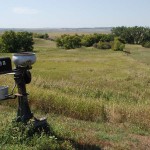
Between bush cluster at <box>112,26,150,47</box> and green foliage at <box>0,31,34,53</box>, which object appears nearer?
green foliage at <box>0,31,34,53</box>

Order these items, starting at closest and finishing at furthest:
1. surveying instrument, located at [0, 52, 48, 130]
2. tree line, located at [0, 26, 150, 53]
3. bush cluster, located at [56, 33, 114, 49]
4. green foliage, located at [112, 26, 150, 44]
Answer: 1. surveying instrument, located at [0, 52, 48, 130]
2. tree line, located at [0, 26, 150, 53]
3. bush cluster, located at [56, 33, 114, 49]
4. green foliage, located at [112, 26, 150, 44]

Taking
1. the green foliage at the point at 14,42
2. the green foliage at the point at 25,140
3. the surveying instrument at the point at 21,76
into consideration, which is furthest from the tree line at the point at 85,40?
the green foliage at the point at 25,140

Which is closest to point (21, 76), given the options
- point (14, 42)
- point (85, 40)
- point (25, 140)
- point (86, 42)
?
point (25, 140)

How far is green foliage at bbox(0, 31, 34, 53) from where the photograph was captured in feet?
238

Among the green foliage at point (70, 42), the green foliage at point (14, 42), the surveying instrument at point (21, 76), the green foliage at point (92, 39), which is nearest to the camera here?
the surveying instrument at point (21, 76)

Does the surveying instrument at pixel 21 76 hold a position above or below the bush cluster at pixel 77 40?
above

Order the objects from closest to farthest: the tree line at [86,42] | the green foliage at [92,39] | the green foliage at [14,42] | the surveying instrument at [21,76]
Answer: the surveying instrument at [21,76] → the green foliage at [14,42] → the tree line at [86,42] → the green foliage at [92,39]

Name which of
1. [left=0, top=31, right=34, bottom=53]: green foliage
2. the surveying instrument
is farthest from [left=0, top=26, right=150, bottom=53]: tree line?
the surveying instrument

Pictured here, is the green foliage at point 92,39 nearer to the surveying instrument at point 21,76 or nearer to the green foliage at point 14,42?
the green foliage at point 14,42

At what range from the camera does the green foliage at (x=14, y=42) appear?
72.4 meters

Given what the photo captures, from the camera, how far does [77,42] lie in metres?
87.4

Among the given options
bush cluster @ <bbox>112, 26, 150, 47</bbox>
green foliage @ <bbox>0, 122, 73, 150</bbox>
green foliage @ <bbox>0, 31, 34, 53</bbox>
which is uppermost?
green foliage @ <bbox>0, 122, 73, 150</bbox>

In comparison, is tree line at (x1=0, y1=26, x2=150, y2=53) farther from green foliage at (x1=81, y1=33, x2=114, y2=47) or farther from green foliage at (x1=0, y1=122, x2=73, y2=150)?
green foliage at (x1=0, y1=122, x2=73, y2=150)

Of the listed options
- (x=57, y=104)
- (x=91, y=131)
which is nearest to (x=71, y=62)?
(x=57, y=104)
